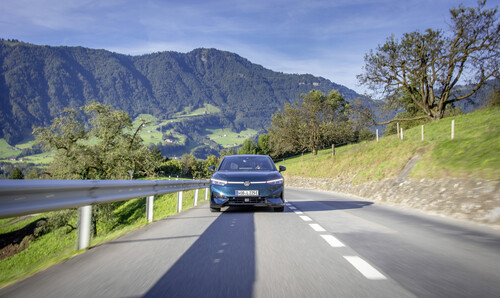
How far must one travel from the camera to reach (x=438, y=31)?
31.5 m

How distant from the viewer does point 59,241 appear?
23188mm

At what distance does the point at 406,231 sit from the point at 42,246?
2392 cm

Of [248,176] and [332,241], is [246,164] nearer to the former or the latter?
[248,176]

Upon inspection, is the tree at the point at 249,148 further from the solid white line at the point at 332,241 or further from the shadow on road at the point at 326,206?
the solid white line at the point at 332,241

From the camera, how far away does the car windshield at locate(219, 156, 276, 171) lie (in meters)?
10.9

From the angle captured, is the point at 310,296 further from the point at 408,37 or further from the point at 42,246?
the point at 408,37

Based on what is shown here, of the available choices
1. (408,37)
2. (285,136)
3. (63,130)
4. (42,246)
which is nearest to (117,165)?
(63,130)

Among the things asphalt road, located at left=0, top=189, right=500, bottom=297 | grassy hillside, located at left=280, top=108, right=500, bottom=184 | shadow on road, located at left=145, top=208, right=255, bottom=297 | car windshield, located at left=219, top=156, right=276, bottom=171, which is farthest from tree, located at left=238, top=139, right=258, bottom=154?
shadow on road, located at left=145, top=208, right=255, bottom=297

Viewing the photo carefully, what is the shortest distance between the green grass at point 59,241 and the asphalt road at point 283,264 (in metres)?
0.31

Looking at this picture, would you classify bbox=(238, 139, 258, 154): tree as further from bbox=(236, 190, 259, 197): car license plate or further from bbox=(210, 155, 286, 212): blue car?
bbox=(236, 190, 259, 197): car license plate

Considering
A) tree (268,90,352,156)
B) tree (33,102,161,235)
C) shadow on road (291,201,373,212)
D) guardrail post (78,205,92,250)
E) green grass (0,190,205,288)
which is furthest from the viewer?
tree (268,90,352,156)

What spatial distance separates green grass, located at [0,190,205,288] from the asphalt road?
308 millimetres

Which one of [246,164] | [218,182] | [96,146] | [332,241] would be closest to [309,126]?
[96,146]

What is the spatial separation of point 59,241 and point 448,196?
70.5 feet
